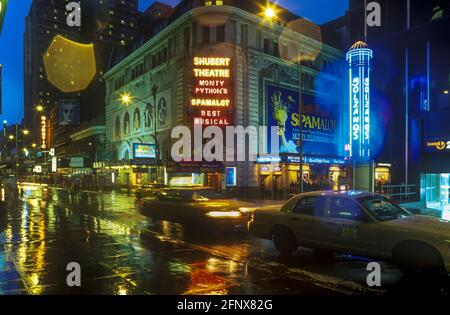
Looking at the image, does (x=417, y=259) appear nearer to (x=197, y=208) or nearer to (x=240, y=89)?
(x=197, y=208)

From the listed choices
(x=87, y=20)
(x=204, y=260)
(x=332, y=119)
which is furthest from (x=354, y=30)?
(x=87, y=20)

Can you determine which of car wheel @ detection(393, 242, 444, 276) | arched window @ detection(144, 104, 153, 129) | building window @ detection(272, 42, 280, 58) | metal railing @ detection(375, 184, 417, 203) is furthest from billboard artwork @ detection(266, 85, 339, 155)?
car wheel @ detection(393, 242, 444, 276)

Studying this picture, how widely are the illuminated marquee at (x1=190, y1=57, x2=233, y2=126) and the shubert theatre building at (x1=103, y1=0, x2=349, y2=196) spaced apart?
0.27ft

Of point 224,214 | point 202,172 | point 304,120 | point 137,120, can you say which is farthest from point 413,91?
point 137,120

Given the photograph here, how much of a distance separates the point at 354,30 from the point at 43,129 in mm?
100933

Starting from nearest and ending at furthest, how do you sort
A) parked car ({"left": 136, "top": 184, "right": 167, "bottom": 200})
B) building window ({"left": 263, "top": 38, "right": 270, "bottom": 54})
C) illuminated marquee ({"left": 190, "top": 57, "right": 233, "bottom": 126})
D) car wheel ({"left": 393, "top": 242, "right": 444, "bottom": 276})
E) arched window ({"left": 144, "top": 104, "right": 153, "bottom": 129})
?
car wheel ({"left": 393, "top": 242, "right": 444, "bottom": 276})
parked car ({"left": 136, "top": 184, "right": 167, "bottom": 200})
illuminated marquee ({"left": 190, "top": 57, "right": 233, "bottom": 126})
building window ({"left": 263, "top": 38, "right": 270, "bottom": 54})
arched window ({"left": 144, "top": 104, "right": 153, "bottom": 129})

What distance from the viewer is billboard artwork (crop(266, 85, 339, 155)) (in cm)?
3872

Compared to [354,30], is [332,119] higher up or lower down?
lower down

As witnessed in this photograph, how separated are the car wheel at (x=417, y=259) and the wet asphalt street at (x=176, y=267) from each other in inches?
7.6

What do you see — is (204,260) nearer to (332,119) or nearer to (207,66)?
(207,66)

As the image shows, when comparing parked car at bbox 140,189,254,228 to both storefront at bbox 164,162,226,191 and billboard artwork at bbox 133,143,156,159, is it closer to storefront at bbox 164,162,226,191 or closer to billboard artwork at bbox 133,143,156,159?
storefront at bbox 164,162,226,191

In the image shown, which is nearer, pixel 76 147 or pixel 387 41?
pixel 387 41

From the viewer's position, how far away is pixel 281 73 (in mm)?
39281

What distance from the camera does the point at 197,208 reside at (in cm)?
1424
